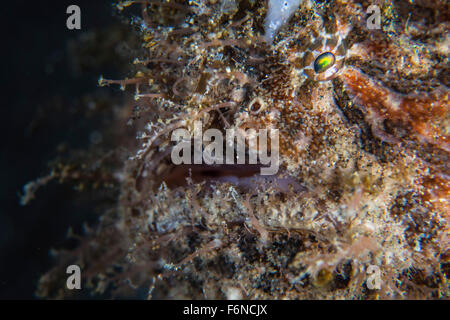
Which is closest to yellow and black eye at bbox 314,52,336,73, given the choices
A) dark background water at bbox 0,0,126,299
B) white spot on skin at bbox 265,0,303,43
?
white spot on skin at bbox 265,0,303,43

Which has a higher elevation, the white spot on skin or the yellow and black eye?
the white spot on skin

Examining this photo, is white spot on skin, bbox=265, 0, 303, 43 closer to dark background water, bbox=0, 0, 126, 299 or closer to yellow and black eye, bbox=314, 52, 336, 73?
yellow and black eye, bbox=314, 52, 336, 73

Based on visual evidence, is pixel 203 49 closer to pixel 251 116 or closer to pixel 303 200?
pixel 251 116

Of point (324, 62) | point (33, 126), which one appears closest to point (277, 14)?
point (324, 62)

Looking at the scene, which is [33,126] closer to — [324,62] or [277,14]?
[277,14]
